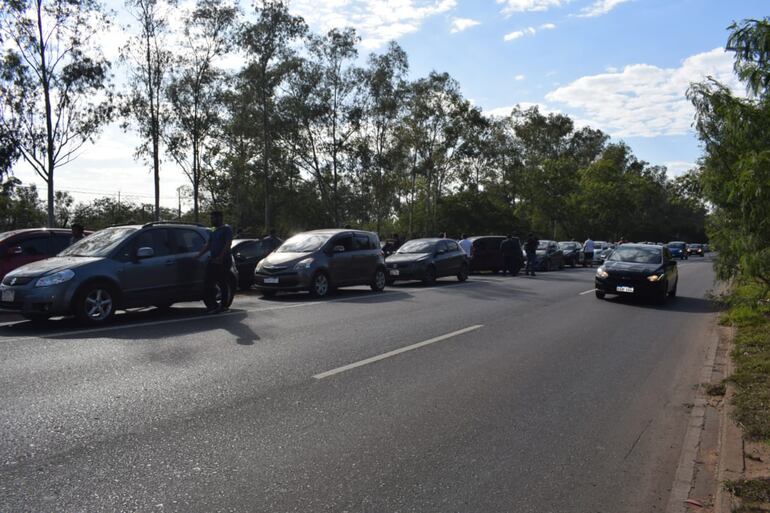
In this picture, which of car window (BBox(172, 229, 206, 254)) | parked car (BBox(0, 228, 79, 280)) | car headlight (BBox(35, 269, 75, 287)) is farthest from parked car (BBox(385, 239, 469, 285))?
car headlight (BBox(35, 269, 75, 287))

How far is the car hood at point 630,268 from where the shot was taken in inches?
620

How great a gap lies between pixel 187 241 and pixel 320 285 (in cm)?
440

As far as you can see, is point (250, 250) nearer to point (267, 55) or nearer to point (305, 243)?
point (305, 243)

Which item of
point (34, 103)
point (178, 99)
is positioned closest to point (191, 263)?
point (34, 103)

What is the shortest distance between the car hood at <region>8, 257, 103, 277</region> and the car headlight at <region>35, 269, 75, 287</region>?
9cm

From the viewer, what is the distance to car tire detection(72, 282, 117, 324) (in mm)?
9750

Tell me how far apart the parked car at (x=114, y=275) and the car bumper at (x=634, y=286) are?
9.81 m

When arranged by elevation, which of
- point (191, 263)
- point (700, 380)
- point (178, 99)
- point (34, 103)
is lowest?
point (700, 380)

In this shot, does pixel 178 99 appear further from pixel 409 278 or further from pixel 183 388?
pixel 183 388

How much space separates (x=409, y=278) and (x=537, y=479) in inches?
635

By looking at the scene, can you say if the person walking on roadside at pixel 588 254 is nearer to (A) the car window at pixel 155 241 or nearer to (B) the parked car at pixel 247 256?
(B) the parked car at pixel 247 256

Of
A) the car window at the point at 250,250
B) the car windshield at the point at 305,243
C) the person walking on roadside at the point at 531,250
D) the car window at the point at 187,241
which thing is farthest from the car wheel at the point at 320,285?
the person walking on roadside at the point at 531,250

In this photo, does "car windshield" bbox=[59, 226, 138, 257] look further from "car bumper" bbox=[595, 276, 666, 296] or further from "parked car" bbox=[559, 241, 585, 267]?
"parked car" bbox=[559, 241, 585, 267]

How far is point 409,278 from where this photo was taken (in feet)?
66.6
